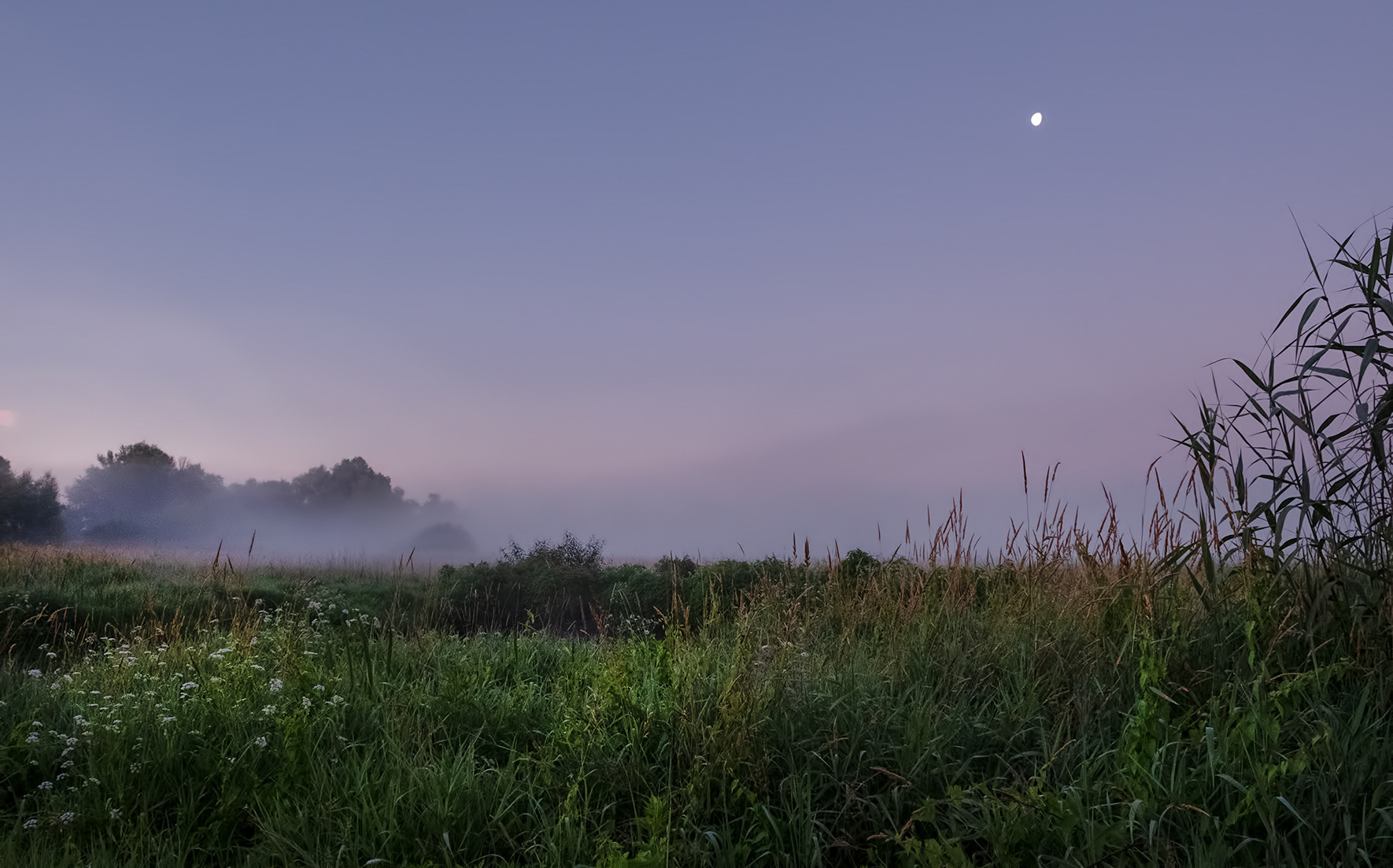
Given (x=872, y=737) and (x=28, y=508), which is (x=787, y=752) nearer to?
(x=872, y=737)

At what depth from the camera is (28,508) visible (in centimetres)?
2723

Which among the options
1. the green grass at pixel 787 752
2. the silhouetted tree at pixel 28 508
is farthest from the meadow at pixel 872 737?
the silhouetted tree at pixel 28 508

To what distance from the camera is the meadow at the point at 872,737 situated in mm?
2967

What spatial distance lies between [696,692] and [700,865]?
1036 millimetres

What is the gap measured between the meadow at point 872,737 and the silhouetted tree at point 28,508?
2787 cm

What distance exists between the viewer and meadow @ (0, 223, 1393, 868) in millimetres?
2967

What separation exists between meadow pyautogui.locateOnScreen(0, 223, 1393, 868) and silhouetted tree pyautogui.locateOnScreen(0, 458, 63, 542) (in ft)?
91.4

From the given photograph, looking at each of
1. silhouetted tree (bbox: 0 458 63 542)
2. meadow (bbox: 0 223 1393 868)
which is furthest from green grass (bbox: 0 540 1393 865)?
silhouetted tree (bbox: 0 458 63 542)

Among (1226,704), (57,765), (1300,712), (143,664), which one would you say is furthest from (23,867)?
(1300,712)

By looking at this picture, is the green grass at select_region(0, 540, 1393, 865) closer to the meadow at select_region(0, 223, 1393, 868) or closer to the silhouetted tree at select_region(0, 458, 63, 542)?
the meadow at select_region(0, 223, 1393, 868)

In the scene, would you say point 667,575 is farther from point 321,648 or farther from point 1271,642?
point 1271,642

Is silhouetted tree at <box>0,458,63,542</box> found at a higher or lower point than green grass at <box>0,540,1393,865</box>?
higher

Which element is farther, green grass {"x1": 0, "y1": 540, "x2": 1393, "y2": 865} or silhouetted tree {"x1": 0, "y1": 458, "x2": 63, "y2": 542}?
silhouetted tree {"x1": 0, "y1": 458, "x2": 63, "y2": 542}

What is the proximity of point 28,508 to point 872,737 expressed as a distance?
109ft
